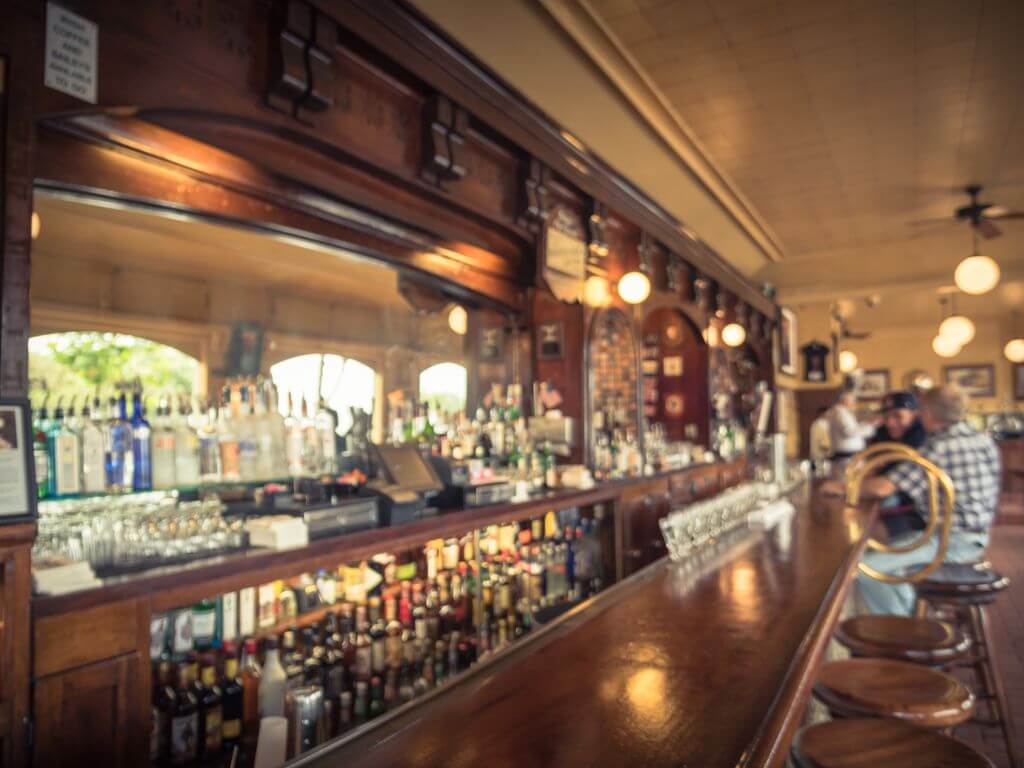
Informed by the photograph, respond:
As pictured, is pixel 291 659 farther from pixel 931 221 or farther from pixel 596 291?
pixel 931 221

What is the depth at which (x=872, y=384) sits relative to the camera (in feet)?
53.2

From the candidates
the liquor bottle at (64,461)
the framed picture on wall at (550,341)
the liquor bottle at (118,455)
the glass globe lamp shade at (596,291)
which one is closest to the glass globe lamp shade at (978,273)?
the glass globe lamp shade at (596,291)

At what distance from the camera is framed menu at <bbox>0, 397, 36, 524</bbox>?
1.44m

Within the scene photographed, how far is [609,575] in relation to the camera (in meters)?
4.09

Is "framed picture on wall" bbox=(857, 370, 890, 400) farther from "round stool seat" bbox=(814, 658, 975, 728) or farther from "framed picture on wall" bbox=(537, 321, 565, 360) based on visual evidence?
"round stool seat" bbox=(814, 658, 975, 728)

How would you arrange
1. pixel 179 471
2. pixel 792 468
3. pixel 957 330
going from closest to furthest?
pixel 179 471 → pixel 792 468 → pixel 957 330

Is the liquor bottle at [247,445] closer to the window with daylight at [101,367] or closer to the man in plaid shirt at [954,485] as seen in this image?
the window with daylight at [101,367]

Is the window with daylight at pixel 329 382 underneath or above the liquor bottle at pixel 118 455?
above

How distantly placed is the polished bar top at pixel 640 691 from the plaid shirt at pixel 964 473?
78.2 inches

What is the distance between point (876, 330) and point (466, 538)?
52.0 feet

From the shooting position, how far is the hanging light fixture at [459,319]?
3932 millimetres

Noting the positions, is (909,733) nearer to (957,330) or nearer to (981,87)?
(981,87)

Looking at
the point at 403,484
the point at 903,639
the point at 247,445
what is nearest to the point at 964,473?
the point at 903,639

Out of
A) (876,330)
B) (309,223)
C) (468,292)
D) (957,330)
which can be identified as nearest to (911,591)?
(468,292)
